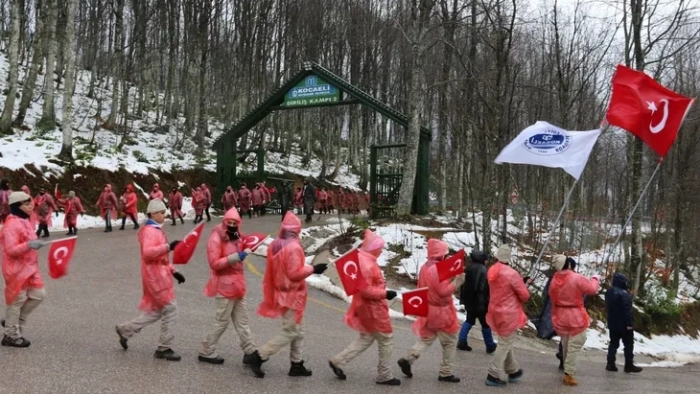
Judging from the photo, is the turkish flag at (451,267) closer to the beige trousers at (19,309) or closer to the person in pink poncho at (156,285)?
the person in pink poncho at (156,285)

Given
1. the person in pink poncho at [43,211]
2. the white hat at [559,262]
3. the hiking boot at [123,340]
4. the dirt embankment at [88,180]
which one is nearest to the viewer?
the hiking boot at [123,340]

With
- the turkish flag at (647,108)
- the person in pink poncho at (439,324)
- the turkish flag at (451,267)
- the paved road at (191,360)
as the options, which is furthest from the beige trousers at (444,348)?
the turkish flag at (647,108)

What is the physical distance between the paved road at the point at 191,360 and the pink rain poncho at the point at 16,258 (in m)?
0.68

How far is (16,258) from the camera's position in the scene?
630 cm

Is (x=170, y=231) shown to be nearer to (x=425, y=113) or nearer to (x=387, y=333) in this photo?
(x=387, y=333)

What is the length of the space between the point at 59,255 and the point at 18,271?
44 cm

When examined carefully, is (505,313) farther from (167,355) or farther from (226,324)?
(167,355)

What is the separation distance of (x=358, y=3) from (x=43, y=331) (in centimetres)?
4010

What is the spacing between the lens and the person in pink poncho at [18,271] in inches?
246

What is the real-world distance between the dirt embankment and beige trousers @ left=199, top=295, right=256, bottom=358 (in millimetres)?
17533

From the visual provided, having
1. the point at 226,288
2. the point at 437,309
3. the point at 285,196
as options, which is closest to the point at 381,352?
the point at 437,309

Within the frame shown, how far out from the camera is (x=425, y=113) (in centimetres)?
4109

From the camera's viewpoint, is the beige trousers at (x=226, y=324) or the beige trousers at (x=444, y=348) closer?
the beige trousers at (x=226, y=324)

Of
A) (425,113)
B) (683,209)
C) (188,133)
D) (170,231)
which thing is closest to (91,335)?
(170,231)
